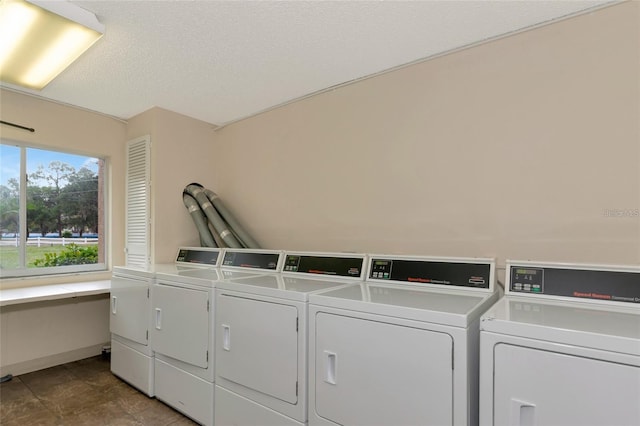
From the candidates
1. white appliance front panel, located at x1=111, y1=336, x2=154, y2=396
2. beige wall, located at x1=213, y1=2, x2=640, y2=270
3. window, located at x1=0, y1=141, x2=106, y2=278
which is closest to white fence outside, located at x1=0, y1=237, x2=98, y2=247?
window, located at x1=0, y1=141, x2=106, y2=278

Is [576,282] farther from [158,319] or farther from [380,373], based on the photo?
[158,319]

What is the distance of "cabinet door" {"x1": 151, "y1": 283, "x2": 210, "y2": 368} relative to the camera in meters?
2.19

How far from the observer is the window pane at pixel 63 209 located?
3174 millimetres

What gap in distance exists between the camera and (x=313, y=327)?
1686 mm

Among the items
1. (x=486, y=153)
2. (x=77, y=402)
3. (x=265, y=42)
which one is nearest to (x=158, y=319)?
(x=77, y=402)

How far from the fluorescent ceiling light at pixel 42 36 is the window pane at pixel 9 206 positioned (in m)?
0.88

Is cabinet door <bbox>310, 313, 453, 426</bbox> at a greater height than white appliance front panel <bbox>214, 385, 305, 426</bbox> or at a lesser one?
greater

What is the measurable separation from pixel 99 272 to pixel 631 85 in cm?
446

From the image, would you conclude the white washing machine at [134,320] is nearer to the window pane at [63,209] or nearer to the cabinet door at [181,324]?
the cabinet door at [181,324]

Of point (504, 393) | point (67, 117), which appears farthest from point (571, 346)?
point (67, 117)

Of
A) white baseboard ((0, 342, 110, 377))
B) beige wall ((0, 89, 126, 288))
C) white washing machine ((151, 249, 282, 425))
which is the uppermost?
beige wall ((0, 89, 126, 288))

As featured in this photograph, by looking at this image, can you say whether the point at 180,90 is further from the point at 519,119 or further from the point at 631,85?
the point at 631,85

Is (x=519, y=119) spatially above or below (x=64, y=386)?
above

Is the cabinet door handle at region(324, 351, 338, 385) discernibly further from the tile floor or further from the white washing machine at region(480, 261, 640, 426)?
the tile floor
